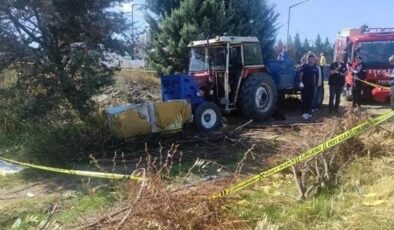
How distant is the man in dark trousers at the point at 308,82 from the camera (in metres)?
12.5

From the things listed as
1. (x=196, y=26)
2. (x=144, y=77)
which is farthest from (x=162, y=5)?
(x=144, y=77)

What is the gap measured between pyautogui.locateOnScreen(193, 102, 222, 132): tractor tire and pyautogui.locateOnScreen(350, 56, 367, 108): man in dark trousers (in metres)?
5.21

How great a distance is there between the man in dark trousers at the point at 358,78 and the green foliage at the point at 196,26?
156 inches

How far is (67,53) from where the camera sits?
9.93 m

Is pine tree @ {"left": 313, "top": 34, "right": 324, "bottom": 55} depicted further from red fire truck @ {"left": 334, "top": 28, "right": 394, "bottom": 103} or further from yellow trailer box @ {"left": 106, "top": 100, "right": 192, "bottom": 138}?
yellow trailer box @ {"left": 106, "top": 100, "right": 192, "bottom": 138}

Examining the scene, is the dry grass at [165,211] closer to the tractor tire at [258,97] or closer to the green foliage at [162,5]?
the tractor tire at [258,97]

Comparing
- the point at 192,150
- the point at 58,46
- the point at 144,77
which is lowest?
the point at 192,150

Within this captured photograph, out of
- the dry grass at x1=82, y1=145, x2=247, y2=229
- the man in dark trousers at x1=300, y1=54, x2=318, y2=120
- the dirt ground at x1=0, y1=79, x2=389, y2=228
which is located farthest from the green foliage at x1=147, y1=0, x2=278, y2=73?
the dry grass at x1=82, y1=145, x2=247, y2=229

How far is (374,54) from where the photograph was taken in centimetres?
1488

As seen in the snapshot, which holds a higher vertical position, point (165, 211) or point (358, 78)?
point (358, 78)

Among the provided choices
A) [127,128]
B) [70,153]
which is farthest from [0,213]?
[127,128]

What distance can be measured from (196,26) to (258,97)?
15.6 feet

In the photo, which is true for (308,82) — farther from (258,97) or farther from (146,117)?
(146,117)

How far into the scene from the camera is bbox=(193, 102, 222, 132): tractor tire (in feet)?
34.2
